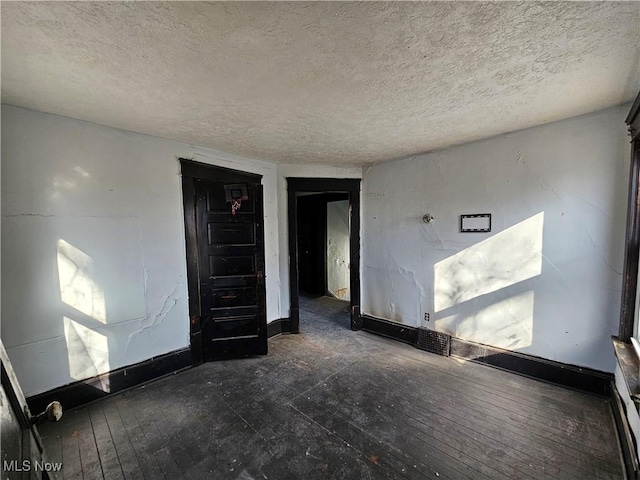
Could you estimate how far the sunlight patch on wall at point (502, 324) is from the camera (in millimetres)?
2564

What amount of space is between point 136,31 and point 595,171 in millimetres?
3327

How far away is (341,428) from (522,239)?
7.86 ft

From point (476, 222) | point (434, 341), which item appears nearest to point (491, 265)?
point (476, 222)

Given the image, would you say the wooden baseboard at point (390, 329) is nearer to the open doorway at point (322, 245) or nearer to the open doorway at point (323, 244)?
the open doorway at point (323, 244)

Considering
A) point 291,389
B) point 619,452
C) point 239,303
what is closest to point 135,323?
point 239,303

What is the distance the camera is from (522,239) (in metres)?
2.56

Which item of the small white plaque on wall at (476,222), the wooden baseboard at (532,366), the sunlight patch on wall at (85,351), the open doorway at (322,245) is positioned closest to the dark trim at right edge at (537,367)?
the wooden baseboard at (532,366)

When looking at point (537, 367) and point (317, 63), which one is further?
point (537, 367)

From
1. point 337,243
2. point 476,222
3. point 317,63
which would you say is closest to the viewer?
point 317,63

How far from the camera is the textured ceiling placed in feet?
3.60

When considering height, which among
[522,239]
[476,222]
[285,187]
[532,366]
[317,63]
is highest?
[317,63]

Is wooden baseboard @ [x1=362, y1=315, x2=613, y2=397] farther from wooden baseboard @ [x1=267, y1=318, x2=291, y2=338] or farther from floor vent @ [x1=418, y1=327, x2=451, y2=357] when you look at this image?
wooden baseboard @ [x1=267, y1=318, x2=291, y2=338]

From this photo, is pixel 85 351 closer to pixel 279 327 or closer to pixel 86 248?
pixel 86 248

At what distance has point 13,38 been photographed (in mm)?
1196
